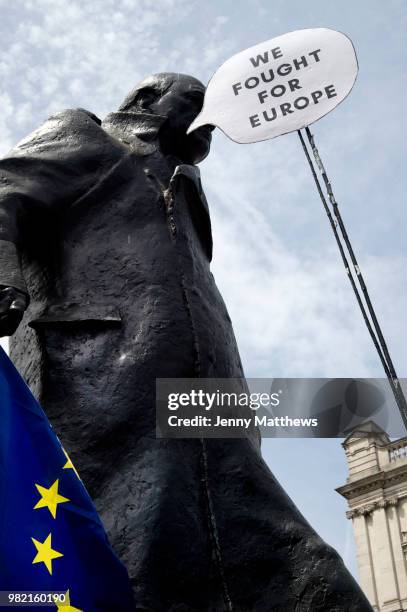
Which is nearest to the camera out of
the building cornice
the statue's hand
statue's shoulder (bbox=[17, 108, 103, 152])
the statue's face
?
the statue's hand

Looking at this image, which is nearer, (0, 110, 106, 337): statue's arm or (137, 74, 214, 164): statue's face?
(0, 110, 106, 337): statue's arm

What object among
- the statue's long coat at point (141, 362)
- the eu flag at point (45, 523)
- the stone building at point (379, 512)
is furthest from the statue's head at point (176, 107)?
the stone building at point (379, 512)

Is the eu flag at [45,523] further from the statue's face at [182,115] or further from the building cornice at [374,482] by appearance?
the building cornice at [374,482]

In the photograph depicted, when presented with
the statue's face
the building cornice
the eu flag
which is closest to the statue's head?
the statue's face

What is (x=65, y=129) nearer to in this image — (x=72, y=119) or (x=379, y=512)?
(x=72, y=119)

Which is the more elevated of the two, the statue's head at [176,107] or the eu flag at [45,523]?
the statue's head at [176,107]

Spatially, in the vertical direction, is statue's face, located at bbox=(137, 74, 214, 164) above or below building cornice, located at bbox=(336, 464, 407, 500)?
below

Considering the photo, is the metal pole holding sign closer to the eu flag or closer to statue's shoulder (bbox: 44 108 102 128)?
statue's shoulder (bbox: 44 108 102 128)

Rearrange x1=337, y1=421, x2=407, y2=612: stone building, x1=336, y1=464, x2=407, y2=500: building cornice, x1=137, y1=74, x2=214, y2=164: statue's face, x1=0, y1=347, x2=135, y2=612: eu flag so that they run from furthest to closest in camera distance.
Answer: x1=336, y1=464, x2=407, y2=500: building cornice, x1=337, y1=421, x2=407, y2=612: stone building, x1=137, y1=74, x2=214, y2=164: statue's face, x1=0, y1=347, x2=135, y2=612: eu flag

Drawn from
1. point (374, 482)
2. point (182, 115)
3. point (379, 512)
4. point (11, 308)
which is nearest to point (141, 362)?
point (11, 308)

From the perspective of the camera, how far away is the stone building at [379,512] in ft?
82.6

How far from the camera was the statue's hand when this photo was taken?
97.8 inches

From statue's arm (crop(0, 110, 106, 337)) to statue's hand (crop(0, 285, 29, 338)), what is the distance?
25 millimetres

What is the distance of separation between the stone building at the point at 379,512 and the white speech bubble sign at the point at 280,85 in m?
21.4
